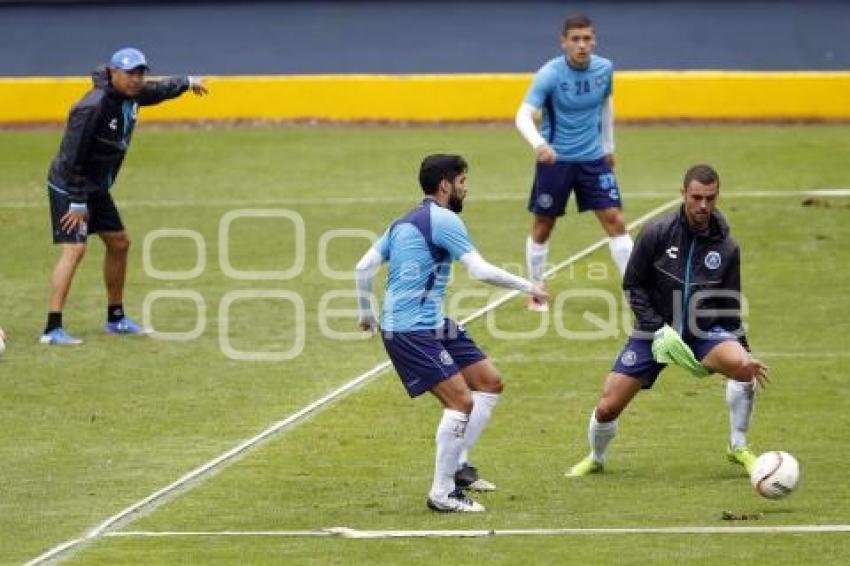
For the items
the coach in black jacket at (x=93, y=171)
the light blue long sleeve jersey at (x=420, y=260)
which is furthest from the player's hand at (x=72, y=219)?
the light blue long sleeve jersey at (x=420, y=260)

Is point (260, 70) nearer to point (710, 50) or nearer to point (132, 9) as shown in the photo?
point (132, 9)

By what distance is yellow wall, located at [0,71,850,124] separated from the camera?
2903 cm

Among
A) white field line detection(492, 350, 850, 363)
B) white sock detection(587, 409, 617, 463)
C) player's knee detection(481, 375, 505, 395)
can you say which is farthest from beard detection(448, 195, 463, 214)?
white field line detection(492, 350, 850, 363)

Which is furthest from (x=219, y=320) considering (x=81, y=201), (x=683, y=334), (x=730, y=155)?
(x=730, y=155)

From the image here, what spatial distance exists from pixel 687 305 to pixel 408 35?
1869cm

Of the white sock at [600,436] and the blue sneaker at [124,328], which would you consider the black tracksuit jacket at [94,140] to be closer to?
the blue sneaker at [124,328]

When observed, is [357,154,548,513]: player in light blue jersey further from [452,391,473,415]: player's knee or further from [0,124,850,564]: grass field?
[0,124,850,564]: grass field

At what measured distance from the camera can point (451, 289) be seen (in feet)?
64.2

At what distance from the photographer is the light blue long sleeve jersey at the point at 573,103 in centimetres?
1834

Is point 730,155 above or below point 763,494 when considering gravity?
below

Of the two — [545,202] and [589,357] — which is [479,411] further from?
[545,202]

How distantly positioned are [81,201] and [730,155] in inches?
437

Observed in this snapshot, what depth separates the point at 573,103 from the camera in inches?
723

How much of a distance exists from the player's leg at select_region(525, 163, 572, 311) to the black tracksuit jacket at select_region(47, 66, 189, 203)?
3657 mm
